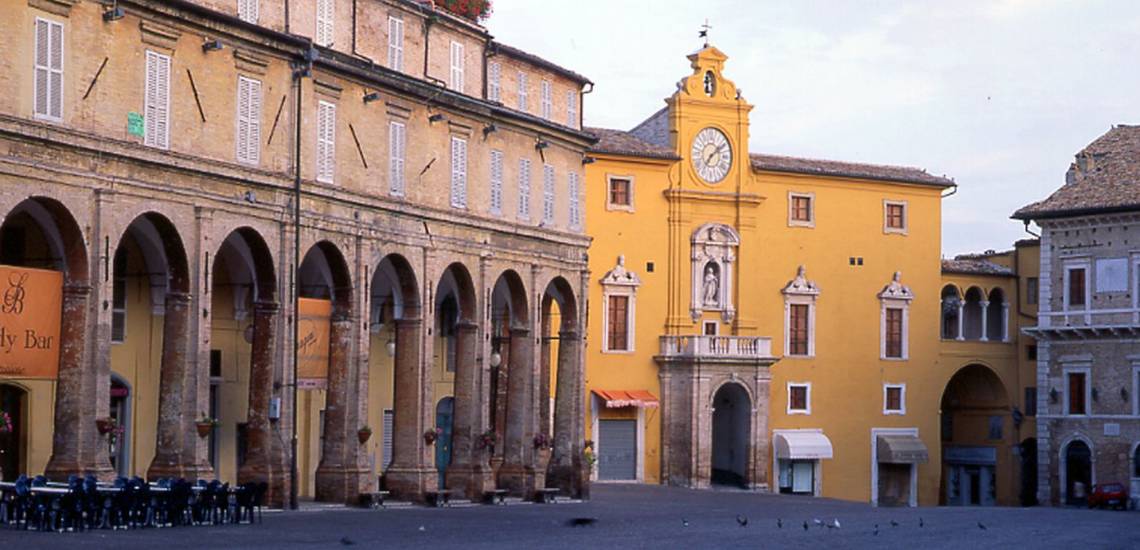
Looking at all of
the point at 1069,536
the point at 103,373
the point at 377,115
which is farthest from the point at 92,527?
the point at 1069,536

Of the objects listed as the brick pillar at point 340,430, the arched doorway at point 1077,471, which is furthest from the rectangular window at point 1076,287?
the brick pillar at point 340,430

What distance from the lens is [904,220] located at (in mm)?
72750

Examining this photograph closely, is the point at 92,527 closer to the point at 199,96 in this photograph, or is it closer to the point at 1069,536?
the point at 199,96

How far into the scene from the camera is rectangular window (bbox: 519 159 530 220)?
50.9 meters

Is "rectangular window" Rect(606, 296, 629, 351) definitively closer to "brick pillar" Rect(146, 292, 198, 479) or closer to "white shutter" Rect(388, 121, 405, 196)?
"white shutter" Rect(388, 121, 405, 196)

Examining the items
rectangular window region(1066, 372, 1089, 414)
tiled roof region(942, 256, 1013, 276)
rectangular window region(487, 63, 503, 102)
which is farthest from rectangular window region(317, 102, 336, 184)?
tiled roof region(942, 256, 1013, 276)

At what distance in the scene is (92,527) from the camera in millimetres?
32219

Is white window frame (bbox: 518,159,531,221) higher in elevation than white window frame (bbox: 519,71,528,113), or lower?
lower

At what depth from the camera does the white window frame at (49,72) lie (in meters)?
33.6

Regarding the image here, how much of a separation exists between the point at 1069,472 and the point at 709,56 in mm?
19445

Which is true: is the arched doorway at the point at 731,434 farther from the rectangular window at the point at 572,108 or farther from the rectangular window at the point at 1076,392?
the rectangular window at the point at 572,108

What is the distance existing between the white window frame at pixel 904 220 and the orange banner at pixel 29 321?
1681 inches

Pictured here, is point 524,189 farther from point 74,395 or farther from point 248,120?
point 74,395

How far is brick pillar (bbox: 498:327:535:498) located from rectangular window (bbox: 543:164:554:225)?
3.47 metres
